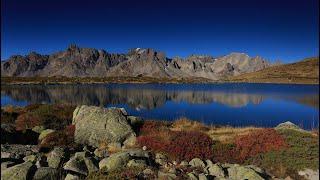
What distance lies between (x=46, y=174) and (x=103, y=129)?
10.4m

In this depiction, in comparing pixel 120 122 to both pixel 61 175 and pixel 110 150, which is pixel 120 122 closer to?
pixel 110 150

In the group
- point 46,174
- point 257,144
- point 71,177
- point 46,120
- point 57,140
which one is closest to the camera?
point 46,174

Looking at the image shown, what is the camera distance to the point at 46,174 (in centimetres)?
1406

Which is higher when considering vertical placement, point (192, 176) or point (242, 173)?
point (192, 176)

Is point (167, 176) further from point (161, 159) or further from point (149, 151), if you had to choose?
point (149, 151)

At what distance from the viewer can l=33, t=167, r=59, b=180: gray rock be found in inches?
542

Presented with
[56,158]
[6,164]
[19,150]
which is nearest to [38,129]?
[19,150]

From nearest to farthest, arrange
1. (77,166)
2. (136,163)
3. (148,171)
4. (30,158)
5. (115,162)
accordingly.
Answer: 1. (148,171)
2. (77,166)
3. (115,162)
4. (136,163)
5. (30,158)

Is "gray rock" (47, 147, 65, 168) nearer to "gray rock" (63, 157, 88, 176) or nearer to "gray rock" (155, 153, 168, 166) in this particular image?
"gray rock" (63, 157, 88, 176)

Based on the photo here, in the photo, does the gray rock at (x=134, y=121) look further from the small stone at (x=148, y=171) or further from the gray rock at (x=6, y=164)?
the gray rock at (x=6, y=164)

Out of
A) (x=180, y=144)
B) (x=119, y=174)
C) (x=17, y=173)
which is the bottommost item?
(x=180, y=144)

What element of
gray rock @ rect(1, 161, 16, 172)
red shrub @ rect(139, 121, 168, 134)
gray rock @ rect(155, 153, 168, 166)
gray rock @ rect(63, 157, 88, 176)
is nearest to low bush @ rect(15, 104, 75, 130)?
red shrub @ rect(139, 121, 168, 134)

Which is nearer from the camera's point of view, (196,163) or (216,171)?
(216,171)

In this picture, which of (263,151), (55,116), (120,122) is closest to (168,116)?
(55,116)
